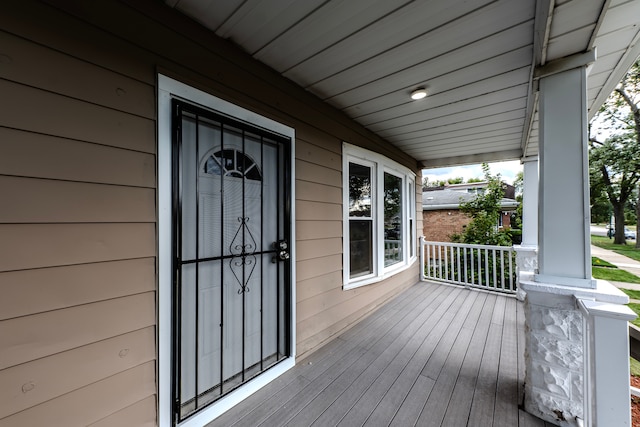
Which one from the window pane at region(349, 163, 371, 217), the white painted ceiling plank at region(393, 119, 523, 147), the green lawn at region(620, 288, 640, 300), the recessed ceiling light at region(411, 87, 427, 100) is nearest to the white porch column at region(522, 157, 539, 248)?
the white painted ceiling plank at region(393, 119, 523, 147)

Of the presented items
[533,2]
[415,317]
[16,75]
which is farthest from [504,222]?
[16,75]

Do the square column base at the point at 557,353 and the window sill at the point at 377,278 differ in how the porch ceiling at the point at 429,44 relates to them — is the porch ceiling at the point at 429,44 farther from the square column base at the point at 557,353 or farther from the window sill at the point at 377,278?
the window sill at the point at 377,278

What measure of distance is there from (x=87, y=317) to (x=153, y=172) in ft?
2.48

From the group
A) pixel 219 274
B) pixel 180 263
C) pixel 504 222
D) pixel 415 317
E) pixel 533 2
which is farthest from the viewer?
pixel 504 222

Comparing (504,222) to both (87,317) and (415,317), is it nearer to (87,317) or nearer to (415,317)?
(415,317)

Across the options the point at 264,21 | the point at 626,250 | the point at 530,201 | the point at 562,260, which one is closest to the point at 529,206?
the point at 530,201

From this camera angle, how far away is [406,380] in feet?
6.72

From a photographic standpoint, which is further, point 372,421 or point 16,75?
point 372,421

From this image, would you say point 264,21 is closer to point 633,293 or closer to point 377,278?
point 377,278

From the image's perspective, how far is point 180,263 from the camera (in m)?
1.46

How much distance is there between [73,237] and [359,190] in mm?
2760

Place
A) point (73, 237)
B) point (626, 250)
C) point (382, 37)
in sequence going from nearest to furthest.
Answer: point (73, 237) → point (382, 37) → point (626, 250)

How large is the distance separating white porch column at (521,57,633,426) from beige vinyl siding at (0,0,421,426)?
236cm

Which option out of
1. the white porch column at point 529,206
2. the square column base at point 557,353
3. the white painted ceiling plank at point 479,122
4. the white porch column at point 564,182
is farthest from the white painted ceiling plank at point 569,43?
the white porch column at point 529,206
